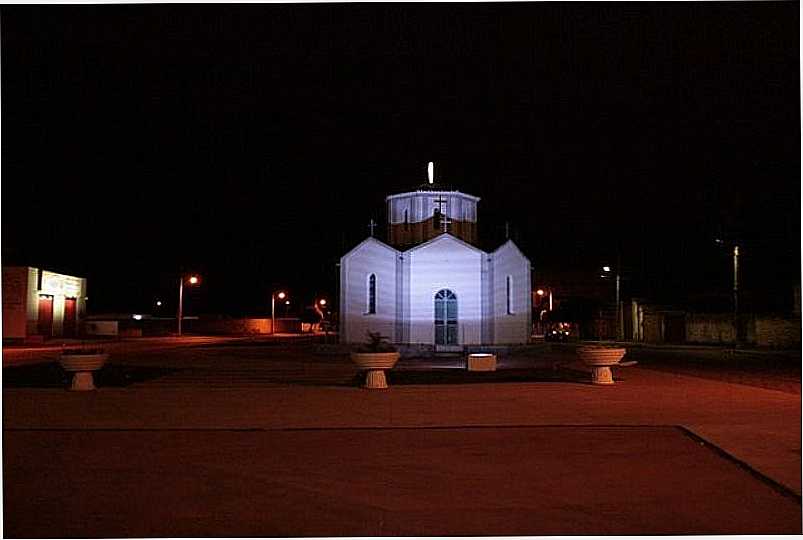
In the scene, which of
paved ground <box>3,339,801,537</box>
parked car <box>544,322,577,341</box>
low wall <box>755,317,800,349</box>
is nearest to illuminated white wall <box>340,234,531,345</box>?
paved ground <box>3,339,801,537</box>

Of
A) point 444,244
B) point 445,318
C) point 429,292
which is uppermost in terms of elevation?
point 444,244

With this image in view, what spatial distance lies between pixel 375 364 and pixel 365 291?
16.7 meters

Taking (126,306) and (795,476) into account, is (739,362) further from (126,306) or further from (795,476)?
(126,306)

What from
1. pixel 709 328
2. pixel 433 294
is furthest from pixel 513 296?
pixel 709 328

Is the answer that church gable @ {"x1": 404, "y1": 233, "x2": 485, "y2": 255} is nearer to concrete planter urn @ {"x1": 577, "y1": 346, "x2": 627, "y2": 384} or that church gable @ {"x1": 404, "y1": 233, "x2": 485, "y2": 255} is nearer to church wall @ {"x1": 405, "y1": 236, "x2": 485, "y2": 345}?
church wall @ {"x1": 405, "y1": 236, "x2": 485, "y2": 345}

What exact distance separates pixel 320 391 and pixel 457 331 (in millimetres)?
16703

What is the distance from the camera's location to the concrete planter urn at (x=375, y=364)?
18.8 metres

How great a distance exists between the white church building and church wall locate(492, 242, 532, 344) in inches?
1.7

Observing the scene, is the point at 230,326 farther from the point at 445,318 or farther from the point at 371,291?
the point at 445,318

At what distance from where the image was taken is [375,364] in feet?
61.9

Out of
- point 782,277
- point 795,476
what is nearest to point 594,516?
point 795,476

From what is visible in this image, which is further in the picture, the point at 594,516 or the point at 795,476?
the point at 795,476

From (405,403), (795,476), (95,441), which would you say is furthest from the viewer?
(405,403)

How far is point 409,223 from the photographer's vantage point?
37250 mm
